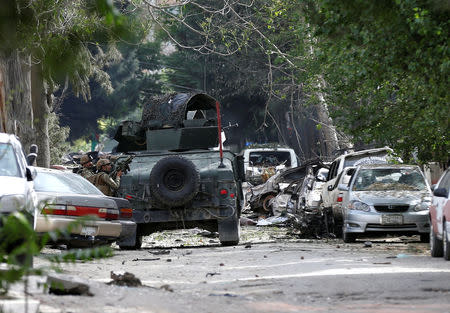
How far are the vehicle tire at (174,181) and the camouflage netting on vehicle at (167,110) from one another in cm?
283

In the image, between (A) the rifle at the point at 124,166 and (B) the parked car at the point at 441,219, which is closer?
(B) the parked car at the point at 441,219

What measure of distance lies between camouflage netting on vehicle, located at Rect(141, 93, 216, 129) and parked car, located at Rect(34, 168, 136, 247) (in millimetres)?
4824

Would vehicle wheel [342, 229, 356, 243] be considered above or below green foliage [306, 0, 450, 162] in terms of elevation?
below

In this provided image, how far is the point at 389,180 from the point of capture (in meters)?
19.3

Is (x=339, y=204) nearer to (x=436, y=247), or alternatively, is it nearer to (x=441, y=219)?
(x=436, y=247)

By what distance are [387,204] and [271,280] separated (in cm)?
745

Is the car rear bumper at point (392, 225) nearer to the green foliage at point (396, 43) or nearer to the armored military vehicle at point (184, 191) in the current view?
the green foliage at point (396, 43)

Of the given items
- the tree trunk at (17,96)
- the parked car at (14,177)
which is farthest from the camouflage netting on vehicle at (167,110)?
the parked car at (14,177)

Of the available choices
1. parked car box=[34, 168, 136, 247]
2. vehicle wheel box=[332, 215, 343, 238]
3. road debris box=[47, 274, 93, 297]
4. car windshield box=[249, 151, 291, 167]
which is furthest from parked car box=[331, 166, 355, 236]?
car windshield box=[249, 151, 291, 167]

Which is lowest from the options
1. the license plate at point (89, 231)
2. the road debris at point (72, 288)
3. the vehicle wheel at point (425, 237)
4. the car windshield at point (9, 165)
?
the vehicle wheel at point (425, 237)

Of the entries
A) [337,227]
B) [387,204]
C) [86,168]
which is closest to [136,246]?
[86,168]

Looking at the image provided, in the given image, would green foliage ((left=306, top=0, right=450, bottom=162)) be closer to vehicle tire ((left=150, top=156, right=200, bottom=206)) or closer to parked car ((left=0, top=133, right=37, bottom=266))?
vehicle tire ((left=150, top=156, right=200, bottom=206))

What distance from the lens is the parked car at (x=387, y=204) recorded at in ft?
58.3

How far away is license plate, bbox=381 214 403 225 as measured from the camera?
17.7 meters
